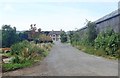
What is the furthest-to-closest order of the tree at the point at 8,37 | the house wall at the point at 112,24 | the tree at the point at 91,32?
the tree at the point at 8,37 < the tree at the point at 91,32 < the house wall at the point at 112,24

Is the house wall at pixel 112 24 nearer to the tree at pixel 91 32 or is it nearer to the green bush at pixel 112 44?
the green bush at pixel 112 44

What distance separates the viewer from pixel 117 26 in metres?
31.2

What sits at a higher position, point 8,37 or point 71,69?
point 8,37

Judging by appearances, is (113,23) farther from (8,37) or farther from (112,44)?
(8,37)

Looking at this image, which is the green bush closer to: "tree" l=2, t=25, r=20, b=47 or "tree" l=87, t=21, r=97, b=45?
"tree" l=87, t=21, r=97, b=45

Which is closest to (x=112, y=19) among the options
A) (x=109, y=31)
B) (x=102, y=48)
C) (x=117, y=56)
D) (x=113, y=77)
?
(x=109, y=31)

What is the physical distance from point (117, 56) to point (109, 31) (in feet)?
22.9

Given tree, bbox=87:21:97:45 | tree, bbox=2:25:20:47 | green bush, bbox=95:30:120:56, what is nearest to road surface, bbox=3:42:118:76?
green bush, bbox=95:30:120:56

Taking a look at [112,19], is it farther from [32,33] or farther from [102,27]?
[32,33]

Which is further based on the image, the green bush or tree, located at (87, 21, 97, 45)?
tree, located at (87, 21, 97, 45)

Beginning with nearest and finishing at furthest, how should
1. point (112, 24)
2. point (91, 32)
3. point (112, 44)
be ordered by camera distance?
1. point (112, 44)
2. point (112, 24)
3. point (91, 32)

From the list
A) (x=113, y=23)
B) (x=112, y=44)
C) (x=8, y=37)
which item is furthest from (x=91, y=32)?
(x=8, y=37)

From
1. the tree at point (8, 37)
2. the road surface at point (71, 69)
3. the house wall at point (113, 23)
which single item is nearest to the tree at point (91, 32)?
the house wall at point (113, 23)

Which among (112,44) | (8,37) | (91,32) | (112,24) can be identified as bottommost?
(112,44)
